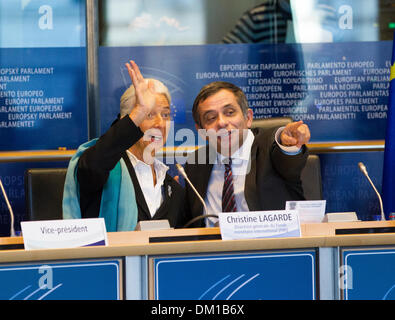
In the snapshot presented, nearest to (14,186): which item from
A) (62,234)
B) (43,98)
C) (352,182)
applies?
(43,98)

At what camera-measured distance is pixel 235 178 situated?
2771 mm

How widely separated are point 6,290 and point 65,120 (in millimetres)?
2867

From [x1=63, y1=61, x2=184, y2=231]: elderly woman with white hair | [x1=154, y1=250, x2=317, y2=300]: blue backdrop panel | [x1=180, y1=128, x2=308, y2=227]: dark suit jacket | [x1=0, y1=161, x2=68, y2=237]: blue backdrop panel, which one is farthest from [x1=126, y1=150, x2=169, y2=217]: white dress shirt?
[x1=0, y1=161, x2=68, y2=237]: blue backdrop panel

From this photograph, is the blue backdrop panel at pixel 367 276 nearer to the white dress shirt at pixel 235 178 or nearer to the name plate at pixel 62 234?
the name plate at pixel 62 234

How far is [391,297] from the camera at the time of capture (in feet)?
5.87

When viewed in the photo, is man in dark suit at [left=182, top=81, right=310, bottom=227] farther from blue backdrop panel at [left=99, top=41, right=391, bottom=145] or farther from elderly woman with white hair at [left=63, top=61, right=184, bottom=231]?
blue backdrop panel at [left=99, top=41, right=391, bottom=145]

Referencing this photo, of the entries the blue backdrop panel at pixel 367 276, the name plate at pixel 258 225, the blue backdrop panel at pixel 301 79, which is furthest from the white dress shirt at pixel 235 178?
the blue backdrop panel at pixel 301 79

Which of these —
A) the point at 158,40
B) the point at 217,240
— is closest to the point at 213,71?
the point at 158,40

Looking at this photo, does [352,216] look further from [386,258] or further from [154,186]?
[154,186]

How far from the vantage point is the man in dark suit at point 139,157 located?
7.72 ft

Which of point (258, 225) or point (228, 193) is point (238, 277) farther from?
point (228, 193)

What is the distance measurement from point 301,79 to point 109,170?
2499mm

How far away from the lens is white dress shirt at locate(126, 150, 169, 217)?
2.64 meters

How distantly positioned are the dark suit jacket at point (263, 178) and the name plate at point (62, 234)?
90 centimetres
